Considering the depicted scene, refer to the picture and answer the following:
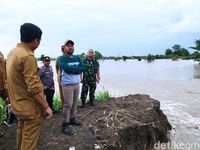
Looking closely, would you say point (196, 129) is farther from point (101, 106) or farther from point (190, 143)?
point (101, 106)

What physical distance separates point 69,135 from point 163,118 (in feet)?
11.1

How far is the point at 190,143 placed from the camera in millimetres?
7656

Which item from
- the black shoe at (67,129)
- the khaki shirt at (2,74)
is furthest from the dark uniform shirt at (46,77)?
the black shoe at (67,129)

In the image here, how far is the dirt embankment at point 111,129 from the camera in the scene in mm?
5297

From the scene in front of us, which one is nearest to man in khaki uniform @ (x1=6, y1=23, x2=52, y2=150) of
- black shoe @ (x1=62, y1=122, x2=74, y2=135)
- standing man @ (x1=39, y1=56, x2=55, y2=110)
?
black shoe @ (x1=62, y1=122, x2=74, y2=135)

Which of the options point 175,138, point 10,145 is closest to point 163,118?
point 175,138

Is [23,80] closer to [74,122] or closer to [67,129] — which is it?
[67,129]

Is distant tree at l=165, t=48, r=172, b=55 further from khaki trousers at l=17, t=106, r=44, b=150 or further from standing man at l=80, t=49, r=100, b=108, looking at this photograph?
khaki trousers at l=17, t=106, r=44, b=150

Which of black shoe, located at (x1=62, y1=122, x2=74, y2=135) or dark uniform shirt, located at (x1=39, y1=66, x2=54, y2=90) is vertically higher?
dark uniform shirt, located at (x1=39, y1=66, x2=54, y2=90)

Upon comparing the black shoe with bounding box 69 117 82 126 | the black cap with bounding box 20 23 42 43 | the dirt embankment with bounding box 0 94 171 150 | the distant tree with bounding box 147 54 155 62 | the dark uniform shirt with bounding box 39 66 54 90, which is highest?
the black cap with bounding box 20 23 42 43

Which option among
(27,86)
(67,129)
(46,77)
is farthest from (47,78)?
(27,86)

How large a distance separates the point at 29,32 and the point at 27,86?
24.4 inches

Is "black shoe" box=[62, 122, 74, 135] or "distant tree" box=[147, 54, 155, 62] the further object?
"distant tree" box=[147, 54, 155, 62]

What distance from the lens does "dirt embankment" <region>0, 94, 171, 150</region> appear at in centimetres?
530
